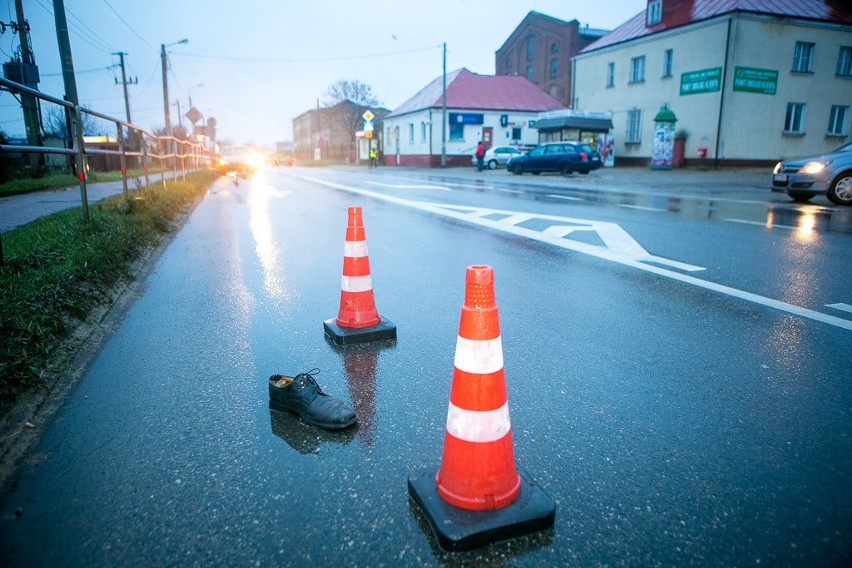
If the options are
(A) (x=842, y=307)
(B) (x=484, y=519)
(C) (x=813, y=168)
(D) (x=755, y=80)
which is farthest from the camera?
(D) (x=755, y=80)

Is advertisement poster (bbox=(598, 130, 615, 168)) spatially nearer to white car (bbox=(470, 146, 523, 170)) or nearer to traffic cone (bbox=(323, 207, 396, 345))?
white car (bbox=(470, 146, 523, 170))

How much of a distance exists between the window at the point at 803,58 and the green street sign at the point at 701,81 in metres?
5.08

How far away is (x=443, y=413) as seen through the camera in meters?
2.78

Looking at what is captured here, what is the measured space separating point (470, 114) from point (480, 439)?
45.7 metres

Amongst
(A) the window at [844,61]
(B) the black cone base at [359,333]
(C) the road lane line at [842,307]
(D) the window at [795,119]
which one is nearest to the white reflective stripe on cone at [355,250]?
(B) the black cone base at [359,333]

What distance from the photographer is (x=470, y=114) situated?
45.2 metres

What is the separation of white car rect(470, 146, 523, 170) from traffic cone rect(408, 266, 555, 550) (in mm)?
38467

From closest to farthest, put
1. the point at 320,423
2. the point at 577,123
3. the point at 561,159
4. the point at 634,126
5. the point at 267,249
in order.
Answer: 1. the point at 320,423
2. the point at 267,249
3. the point at 561,159
4. the point at 577,123
5. the point at 634,126

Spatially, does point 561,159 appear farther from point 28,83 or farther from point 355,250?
point 355,250

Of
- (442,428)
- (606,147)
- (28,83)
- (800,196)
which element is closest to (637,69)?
(606,147)

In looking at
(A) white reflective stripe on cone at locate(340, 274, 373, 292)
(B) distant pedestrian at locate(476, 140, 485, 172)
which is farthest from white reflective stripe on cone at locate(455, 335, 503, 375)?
(B) distant pedestrian at locate(476, 140, 485, 172)

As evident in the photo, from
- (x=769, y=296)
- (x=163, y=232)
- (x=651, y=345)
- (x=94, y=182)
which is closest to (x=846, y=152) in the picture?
(x=769, y=296)

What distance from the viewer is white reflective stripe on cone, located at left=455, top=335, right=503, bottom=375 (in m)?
1.99

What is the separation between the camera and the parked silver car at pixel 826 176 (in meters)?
12.2
